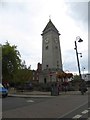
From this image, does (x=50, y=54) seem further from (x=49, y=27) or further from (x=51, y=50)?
(x=49, y=27)

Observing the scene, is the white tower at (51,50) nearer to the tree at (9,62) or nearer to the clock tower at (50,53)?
the clock tower at (50,53)

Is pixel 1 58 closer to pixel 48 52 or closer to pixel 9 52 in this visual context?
Result: pixel 9 52

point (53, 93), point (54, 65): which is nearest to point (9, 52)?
point (53, 93)

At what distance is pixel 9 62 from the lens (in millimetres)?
65562

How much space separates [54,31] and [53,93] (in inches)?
3130

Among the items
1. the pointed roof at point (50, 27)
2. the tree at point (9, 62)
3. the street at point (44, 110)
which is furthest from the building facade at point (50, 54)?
the street at point (44, 110)

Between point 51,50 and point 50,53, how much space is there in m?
1.14

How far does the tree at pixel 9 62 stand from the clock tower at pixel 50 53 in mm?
39968

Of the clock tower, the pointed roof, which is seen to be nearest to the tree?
the clock tower

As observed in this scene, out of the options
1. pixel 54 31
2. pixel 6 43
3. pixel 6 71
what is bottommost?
pixel 6 71

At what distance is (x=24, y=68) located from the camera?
6769 centimetres

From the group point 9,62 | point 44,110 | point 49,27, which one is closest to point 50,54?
point 49,27

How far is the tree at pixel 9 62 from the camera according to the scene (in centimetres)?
6444

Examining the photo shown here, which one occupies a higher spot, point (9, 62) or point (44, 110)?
point (9, 62)
